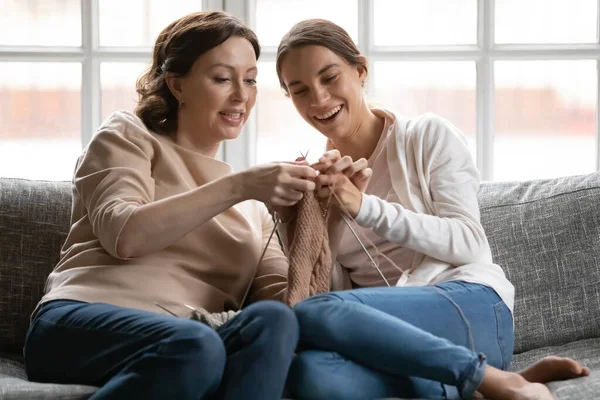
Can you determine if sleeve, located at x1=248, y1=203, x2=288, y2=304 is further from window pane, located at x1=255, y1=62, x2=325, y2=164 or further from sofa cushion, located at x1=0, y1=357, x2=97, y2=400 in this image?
window pane, located at x1=255, y1=62, x2=325, y2=164

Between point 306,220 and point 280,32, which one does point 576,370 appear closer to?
point 306,220

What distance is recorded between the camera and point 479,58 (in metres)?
2.89

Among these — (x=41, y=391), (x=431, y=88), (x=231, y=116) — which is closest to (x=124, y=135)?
(x=231, y=116)

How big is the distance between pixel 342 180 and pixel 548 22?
1.38 m

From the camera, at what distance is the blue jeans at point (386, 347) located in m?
1.63

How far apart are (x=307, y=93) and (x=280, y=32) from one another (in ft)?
2.86

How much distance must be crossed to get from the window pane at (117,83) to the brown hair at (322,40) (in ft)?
3.08

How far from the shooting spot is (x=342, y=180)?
1.92m

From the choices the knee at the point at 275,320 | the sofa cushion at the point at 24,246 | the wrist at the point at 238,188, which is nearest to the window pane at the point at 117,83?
the sofa cushion at the point at 24,246

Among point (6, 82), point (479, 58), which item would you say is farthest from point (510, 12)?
point (6, 82)

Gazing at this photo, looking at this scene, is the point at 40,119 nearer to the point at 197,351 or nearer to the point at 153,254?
the point at 153,254

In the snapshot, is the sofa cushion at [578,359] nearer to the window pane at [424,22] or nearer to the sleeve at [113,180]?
the sleeve at [113,180]

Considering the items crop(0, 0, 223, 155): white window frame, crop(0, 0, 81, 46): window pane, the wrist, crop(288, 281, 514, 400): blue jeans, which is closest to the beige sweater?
the wrist

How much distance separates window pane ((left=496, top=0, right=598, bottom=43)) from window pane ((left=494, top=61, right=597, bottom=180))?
9cm
